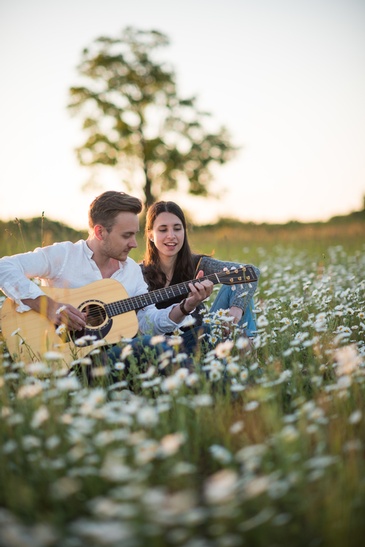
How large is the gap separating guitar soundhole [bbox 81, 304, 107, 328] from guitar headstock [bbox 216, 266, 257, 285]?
905 millimetres

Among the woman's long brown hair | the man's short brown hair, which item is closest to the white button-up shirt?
the man's short brown hair

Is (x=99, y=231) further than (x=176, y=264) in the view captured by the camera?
No

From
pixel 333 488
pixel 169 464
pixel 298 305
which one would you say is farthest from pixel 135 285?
pixel 333 488

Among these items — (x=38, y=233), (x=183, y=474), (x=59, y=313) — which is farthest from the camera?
(x=38, y=233)

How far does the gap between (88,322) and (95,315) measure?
2.8 inches

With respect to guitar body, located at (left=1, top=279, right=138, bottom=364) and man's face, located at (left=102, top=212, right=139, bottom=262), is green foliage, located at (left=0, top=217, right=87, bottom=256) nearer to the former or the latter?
man's face, located at (left=102, top=212, right=139, bottom=262)

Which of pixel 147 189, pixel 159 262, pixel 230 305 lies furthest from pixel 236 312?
pixel 147 189

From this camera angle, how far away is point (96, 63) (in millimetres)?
25062

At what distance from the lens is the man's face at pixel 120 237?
4.32 m

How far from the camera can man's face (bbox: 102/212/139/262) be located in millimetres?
4316

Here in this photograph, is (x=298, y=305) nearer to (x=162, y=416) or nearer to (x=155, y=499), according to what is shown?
(x=162, y=416)

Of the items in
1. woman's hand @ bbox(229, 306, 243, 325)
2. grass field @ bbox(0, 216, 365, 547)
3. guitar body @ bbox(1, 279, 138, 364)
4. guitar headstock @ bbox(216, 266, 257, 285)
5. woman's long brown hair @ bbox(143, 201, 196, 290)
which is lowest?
grass field @ bbox(0, 216, 365, 547)

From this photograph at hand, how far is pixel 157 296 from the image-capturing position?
4.21m

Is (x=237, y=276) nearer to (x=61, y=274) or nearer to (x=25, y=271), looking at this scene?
(x=61, y=274)
